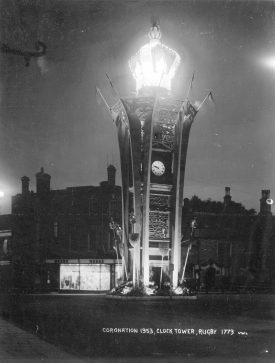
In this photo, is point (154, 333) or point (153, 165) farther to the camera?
point (153, 165)

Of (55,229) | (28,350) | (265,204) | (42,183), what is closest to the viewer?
(28,350)

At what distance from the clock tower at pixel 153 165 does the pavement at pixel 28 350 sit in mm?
28007

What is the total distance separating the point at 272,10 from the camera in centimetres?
1827

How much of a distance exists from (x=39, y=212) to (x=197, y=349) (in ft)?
188

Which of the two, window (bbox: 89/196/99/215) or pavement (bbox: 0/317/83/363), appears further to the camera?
window (bbox: 89/196/99/215)

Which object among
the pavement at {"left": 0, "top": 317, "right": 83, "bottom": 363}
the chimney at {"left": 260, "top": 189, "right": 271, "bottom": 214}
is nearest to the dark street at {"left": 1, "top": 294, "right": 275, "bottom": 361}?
the pavement at {"left": 0, "top": 317, "right": 83, "bottom": 363}

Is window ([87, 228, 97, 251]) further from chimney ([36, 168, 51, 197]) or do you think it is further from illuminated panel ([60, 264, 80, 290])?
chimney ([36, 168, 51, 197])

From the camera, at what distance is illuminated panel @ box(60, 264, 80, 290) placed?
65.4m

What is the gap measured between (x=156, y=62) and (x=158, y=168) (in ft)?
30.5

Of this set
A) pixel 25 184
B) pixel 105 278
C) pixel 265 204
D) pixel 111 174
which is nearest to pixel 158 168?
pixel 105 278

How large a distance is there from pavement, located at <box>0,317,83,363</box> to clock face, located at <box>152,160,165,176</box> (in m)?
30.1

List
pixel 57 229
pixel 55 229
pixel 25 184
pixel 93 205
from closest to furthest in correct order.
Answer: pixel 57 229
pixel 55 229
pixel 93 205
pixel 25 184

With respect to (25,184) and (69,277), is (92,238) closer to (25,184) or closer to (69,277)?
(69,277)

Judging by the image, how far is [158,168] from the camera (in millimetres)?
47156
